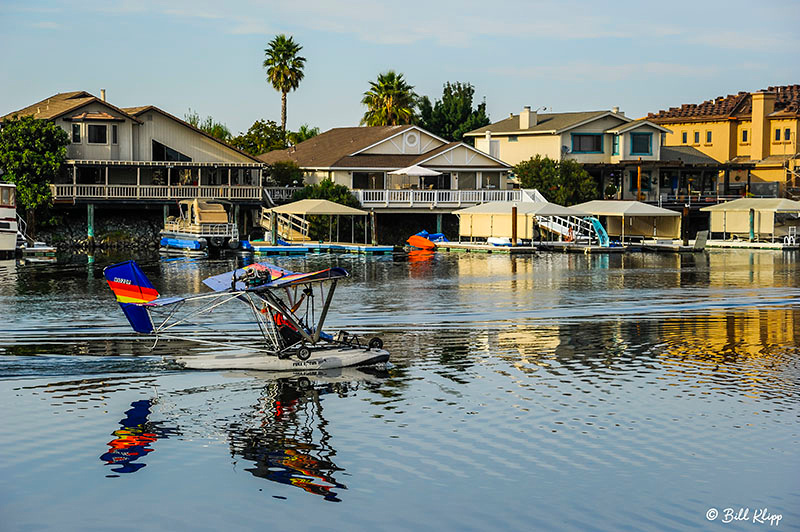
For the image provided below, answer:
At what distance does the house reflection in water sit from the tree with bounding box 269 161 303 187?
5615 cm

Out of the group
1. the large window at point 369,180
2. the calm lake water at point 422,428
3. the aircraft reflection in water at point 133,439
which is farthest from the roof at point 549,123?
the aircraft reflection in water at point 133,439

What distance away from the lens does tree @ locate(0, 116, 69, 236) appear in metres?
67.4

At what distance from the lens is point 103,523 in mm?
16141

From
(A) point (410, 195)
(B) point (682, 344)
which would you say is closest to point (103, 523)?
(B) point (682, 344)

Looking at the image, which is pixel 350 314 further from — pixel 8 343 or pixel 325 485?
pixel 325 485

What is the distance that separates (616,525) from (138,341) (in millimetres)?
17197

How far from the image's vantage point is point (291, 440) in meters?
20.4

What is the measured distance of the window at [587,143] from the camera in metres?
88.8

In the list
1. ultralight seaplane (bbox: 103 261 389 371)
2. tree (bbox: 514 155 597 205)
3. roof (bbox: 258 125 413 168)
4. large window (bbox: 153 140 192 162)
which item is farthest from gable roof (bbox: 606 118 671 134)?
ultralight seaplane (bbox: 103 261 389 371)

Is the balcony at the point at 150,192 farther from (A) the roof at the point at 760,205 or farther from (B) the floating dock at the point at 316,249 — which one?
(A) the roof at the point at 760,205

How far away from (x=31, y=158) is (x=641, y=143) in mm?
47929

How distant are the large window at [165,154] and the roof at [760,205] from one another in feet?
129

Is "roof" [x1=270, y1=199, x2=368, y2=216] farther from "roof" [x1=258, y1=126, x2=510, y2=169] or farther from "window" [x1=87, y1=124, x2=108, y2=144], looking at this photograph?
"window" [x1=87, y1=124, x2=108, y2=144]

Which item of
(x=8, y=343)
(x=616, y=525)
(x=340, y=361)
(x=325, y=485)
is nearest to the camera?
(x=616, y=525)
